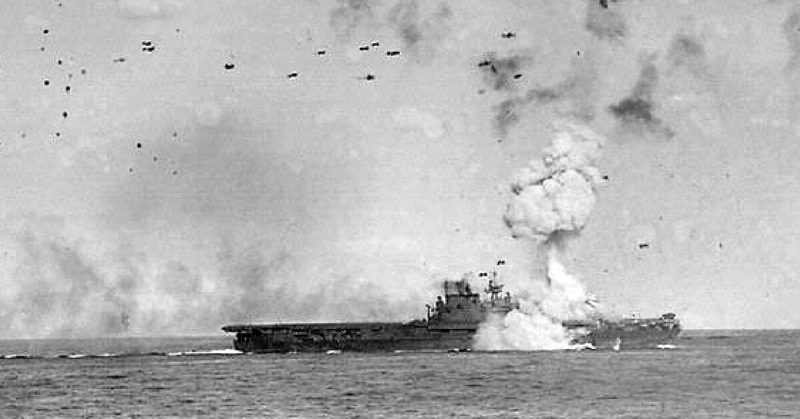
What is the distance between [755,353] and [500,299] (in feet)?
127

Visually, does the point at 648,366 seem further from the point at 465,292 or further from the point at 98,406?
the point at 98,406

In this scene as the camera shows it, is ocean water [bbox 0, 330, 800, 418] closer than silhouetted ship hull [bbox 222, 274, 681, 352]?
Yes

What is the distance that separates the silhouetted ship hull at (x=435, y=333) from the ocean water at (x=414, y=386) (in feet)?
15.0

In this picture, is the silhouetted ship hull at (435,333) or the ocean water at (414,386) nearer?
the ocean water at (414,386)

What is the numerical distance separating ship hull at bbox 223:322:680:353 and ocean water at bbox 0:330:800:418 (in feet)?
15.8

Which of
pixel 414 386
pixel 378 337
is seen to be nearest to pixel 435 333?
pixel 378 337

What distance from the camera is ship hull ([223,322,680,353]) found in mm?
151000

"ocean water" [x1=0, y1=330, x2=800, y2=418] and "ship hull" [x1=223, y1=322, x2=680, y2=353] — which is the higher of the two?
"ship hull" [x1=223, y1=322, x2=680, y2=353]

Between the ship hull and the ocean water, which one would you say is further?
the ship hull

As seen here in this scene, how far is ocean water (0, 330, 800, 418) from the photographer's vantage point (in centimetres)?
9081

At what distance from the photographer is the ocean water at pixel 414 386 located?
3575 inches

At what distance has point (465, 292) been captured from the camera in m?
148

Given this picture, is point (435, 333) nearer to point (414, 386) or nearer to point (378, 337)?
point (378, 337)

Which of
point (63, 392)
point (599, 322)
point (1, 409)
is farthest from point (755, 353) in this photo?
point (1, 409)
